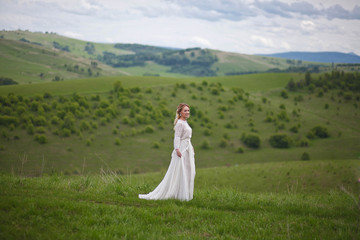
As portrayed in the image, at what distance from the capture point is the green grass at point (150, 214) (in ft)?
21.6

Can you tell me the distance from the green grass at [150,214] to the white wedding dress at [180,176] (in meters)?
0.44

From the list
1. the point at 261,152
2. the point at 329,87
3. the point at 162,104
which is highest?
the point at 329,87

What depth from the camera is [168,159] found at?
98.1m

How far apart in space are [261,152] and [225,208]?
98.2 meters

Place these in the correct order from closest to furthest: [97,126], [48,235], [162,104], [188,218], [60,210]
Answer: [48,235]
[60,210]
[188,218]
[97,126]
[162,104]

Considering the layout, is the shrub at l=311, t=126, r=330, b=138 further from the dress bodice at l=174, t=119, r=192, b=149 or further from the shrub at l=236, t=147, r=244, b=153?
the dress bodice at l=174, t=119, r=192, b=149

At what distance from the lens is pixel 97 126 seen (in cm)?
11494

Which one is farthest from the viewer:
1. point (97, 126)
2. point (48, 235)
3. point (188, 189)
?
point (97, 126)

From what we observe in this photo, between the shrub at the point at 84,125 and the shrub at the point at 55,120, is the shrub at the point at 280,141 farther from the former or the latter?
the shrub at the point at 55,120

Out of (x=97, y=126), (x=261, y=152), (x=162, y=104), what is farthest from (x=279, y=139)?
(x=97, y=126)

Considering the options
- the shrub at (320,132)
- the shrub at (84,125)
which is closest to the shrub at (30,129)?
the shrub at (84,125)

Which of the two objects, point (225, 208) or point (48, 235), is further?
point (225, 208)

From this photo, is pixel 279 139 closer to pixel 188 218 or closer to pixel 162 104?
pixel 162 104

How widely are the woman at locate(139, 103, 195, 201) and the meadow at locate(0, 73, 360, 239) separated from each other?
1.67 ft
